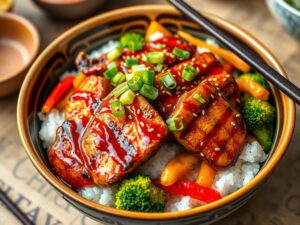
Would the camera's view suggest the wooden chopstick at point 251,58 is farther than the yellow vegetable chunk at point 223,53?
No

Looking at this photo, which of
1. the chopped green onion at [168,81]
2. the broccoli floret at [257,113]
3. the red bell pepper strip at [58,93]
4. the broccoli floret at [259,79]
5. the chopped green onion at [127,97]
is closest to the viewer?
the chopped green onion at [127,97]

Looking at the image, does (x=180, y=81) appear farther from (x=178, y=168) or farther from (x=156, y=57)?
(x=178, y=168)

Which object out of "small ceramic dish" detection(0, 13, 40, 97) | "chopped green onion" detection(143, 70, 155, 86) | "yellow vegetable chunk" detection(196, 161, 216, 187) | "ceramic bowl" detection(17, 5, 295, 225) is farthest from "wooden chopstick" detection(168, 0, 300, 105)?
"small ceramic dish" detection(0, 13, 40, 97)

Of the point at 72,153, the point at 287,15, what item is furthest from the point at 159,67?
the point at 287,15

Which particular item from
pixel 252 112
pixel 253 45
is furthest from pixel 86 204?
pixel 253 45

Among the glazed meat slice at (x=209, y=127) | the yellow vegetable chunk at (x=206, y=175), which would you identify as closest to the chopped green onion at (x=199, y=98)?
the glazed meat slice at (x=209, y=127)

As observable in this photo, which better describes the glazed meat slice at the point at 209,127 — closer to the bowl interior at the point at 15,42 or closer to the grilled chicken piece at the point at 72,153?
the grilled chicken piece at the point at 72,153

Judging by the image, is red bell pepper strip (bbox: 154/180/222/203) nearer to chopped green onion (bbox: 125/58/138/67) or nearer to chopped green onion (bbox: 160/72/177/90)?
chopped green onion (bbox: 160/72/177/90)
